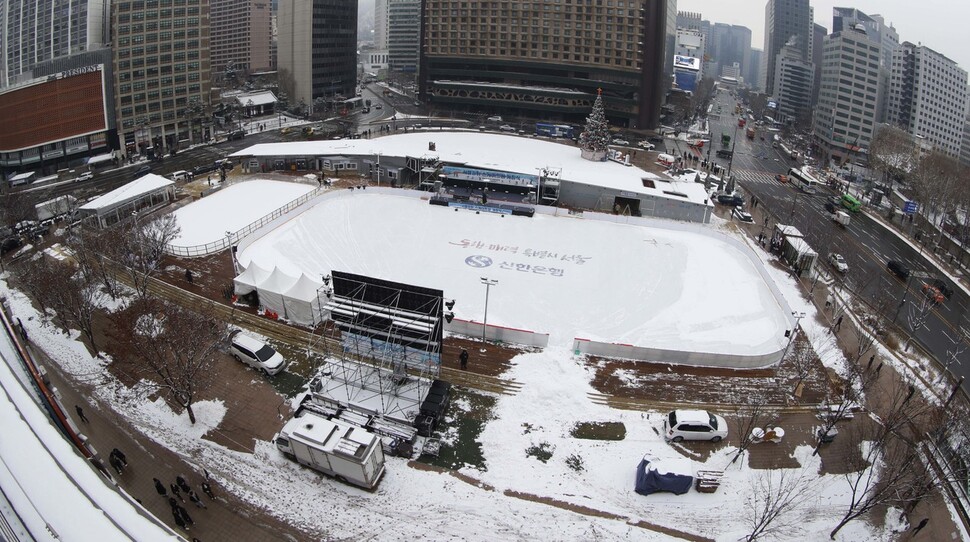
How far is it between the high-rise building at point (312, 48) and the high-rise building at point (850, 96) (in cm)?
8810

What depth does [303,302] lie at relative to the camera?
90.2 ft

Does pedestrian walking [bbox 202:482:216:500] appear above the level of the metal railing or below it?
below

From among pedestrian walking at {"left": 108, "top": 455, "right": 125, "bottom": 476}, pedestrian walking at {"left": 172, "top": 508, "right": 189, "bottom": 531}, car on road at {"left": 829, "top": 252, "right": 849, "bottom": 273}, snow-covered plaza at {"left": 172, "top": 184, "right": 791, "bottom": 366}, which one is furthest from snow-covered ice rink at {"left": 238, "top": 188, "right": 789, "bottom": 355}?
pedestrian walking at {"left": 172, "top": 508, "right": 189, "bottom": 531}

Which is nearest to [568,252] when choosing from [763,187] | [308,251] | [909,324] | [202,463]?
[308,251]

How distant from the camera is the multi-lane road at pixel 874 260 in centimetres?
3456

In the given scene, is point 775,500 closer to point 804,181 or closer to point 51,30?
point 804,181

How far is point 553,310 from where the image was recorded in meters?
30.3

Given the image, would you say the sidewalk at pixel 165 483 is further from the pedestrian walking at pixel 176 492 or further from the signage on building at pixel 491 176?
the signage on building at pixel 491 176

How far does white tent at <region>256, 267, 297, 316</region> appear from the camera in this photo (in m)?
28.2

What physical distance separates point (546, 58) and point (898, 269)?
66.0 m

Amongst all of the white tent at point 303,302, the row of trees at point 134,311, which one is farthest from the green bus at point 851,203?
the row of trees at point 134,311

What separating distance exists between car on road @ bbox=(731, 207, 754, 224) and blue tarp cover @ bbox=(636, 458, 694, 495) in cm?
3667

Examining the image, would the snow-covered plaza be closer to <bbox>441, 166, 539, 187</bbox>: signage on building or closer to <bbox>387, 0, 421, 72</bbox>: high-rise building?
<bbox>441, 166, 539, 187</bbox>: signage on building

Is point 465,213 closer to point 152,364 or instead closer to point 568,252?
point 568,252
